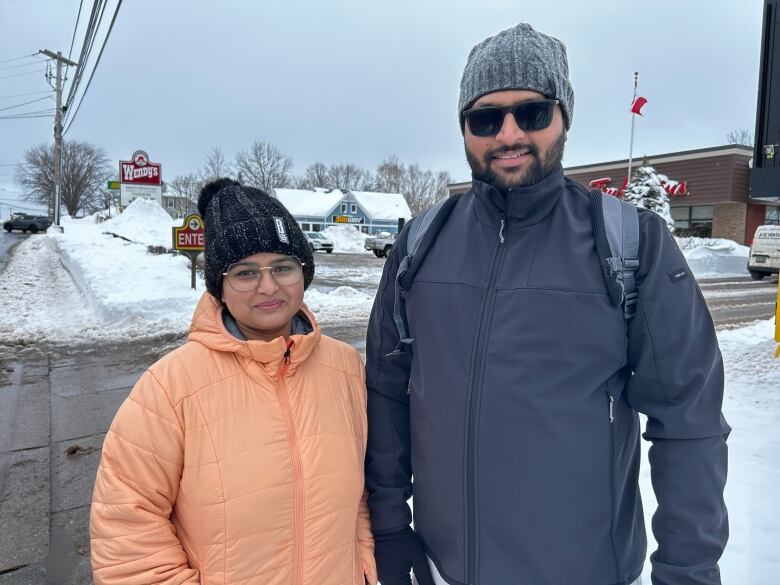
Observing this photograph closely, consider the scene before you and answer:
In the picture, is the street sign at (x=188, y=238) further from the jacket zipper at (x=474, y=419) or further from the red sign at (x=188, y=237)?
the jacket zipper at (x=474, y=419)

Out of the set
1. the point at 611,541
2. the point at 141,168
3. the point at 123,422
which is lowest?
the point at 611,541

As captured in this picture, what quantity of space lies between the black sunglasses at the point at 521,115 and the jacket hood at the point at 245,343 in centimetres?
88

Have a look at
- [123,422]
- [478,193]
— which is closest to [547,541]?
[478,193]

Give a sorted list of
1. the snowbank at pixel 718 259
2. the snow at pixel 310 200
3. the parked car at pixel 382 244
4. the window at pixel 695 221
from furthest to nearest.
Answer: the snow at pixel 310 200, the window at pixel 695 221, the parked car at pixel 382 244, the snowbank at pixel 718 259

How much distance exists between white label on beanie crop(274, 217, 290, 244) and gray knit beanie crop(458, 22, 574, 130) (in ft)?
2.43

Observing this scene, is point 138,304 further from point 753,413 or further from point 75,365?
point 753,413

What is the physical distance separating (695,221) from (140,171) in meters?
31.2

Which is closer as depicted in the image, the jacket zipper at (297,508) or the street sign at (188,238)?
the jacket zipper at (297,508)

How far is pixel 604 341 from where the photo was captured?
4.78 ft

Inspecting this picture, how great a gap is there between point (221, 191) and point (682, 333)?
5.30ft

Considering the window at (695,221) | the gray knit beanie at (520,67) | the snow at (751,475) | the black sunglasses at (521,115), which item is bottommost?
the snow at (751,475)

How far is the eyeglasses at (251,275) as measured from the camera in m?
1.83

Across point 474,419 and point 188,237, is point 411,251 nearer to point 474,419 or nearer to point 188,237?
point 474,419

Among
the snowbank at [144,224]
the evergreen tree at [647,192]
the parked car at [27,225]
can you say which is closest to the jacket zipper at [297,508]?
the evergreen tree at [647,192]
